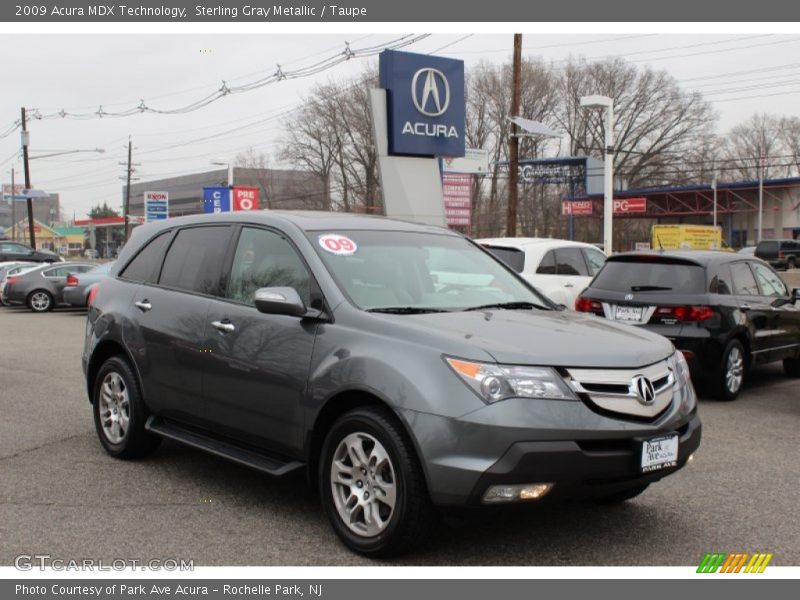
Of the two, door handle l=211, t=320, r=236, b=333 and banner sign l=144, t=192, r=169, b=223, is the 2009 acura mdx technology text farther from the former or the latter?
banner sign l=144, t=192, r=169, b=223

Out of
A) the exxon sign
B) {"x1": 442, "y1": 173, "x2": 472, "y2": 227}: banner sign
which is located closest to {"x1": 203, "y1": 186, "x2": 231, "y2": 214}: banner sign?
{"x1": 442, "y1": 173, "x2": 472, "y2": 227}: banner sign

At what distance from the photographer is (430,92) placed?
17781mm

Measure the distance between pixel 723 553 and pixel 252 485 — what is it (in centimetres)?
292

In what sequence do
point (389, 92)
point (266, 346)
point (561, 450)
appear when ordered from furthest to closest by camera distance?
1. point (389, 92)
2. point (266, 346)
3. point (561, 450)

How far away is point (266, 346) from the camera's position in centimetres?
482

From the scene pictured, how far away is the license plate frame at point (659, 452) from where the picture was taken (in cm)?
402

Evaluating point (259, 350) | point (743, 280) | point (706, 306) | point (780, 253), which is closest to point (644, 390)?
point (259, 350)

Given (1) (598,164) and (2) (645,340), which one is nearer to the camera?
(2) (645,340)

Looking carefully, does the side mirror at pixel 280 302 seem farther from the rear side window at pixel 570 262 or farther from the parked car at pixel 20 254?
the parked car at pixel 20 254

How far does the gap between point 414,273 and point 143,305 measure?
6.85 ft

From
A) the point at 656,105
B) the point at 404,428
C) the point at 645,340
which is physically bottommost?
the point at 404,428

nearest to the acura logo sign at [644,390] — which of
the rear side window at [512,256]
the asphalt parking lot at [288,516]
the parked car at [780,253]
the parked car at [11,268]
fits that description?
the asphalt parking lot at [288,516]

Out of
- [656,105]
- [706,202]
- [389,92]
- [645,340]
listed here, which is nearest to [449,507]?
[645,340]

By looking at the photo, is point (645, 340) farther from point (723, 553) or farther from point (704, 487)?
point (704, 487)
